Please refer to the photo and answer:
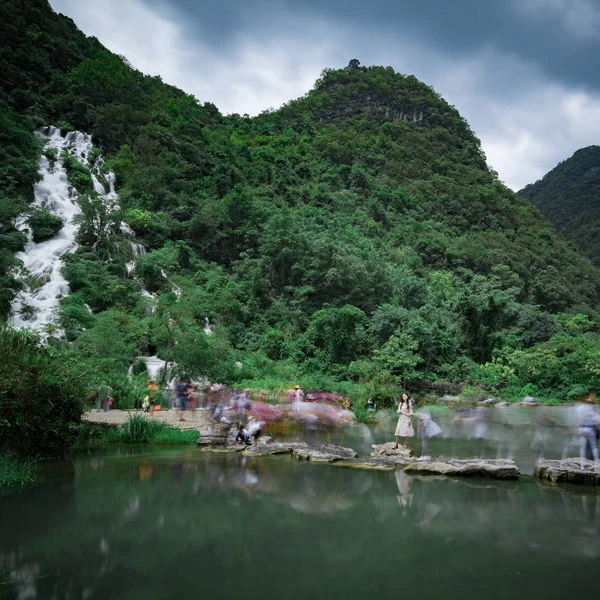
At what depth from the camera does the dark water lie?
3.42 m

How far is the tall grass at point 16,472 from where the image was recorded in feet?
20.8

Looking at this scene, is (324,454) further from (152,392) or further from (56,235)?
(56,235)

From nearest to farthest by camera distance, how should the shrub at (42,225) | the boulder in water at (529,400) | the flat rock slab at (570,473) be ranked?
1. the flat rock slab at (570,473)
2. the boulder in water at (529,400)
3. the shrub at (42,225)

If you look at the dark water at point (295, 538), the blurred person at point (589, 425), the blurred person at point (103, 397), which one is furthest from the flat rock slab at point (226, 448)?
the blurred person at point (589, 425)

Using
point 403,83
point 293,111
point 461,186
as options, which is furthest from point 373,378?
point 403,83

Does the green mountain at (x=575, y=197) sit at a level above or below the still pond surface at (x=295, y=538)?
above

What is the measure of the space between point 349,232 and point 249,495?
35.0 metres

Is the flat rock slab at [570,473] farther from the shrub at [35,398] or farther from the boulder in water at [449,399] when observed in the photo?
the boulder in water at [449,399]

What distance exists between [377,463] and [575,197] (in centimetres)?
10367

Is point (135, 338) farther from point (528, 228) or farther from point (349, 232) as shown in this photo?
point (528, 228)

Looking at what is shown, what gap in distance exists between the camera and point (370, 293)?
28.6 metres

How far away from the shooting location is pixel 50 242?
1073 inches

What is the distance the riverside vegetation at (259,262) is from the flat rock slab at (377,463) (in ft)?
17.5

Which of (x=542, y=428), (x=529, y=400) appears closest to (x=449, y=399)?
(x=529, y=400)
